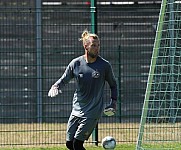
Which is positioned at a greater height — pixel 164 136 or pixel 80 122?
pixel 80 122

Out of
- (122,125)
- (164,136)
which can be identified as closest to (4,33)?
(122,125)

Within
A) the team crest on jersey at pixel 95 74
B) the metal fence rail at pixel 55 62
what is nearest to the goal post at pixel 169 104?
the metal fence rail at pixel 55 62

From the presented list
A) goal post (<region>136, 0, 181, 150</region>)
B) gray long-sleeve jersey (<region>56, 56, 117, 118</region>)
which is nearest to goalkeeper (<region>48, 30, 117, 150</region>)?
gray long-sleeve jersey (<region>56, 56, 117, 118</region>)

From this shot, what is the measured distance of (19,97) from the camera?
1742cm

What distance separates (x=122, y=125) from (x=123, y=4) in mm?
4910

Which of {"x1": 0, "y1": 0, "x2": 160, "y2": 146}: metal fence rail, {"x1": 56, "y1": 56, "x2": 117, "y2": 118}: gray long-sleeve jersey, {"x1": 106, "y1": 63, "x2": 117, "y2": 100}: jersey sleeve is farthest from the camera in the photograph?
{"x1": 0, "y1": 0, "x2": 160, "y2": 146}: metal fence rail

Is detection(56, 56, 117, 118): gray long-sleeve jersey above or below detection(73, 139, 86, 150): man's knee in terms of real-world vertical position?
above

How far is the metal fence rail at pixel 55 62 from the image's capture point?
15070 millimetres

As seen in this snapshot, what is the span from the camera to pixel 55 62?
57.8 ft

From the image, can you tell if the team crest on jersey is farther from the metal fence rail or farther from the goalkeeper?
the metal fence rail

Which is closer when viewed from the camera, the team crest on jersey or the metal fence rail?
the team crest on jersey

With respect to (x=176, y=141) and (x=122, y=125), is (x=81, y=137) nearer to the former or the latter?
(x=176, y=141)

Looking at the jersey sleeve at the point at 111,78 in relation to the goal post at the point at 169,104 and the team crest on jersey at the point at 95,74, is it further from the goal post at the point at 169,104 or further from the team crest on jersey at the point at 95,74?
the goal post at the point at 169,104

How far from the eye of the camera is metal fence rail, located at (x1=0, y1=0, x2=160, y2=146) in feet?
49.4
